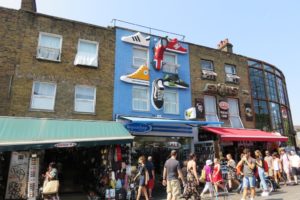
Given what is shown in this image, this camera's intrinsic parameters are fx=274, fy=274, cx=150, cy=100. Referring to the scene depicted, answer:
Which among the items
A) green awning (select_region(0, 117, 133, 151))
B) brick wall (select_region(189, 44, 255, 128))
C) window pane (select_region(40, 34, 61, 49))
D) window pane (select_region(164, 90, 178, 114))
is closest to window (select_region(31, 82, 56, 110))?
green awning (select_region(0, 117, 133, 151))

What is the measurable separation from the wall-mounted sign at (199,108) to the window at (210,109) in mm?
505

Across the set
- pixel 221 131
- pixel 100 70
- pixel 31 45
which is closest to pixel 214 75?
pixel 221 131

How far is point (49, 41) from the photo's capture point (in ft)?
47.1

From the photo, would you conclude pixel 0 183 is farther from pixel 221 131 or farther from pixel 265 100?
pixel 265 100

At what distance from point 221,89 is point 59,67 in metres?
10.6

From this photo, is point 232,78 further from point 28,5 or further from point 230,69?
point 28,5

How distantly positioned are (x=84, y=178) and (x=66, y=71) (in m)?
5.71

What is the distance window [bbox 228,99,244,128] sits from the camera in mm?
19078

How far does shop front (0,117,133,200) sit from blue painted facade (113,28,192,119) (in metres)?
1.62

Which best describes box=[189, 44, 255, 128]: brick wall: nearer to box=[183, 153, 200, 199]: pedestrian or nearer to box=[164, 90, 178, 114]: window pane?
box=[164, 90, 178, 114]: window pane

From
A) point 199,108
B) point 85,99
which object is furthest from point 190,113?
point 85,99

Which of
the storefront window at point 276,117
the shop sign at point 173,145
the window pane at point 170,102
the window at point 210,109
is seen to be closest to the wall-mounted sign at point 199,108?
the window at point 210,109

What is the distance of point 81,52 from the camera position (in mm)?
14961

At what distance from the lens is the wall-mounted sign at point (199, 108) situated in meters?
17.6
